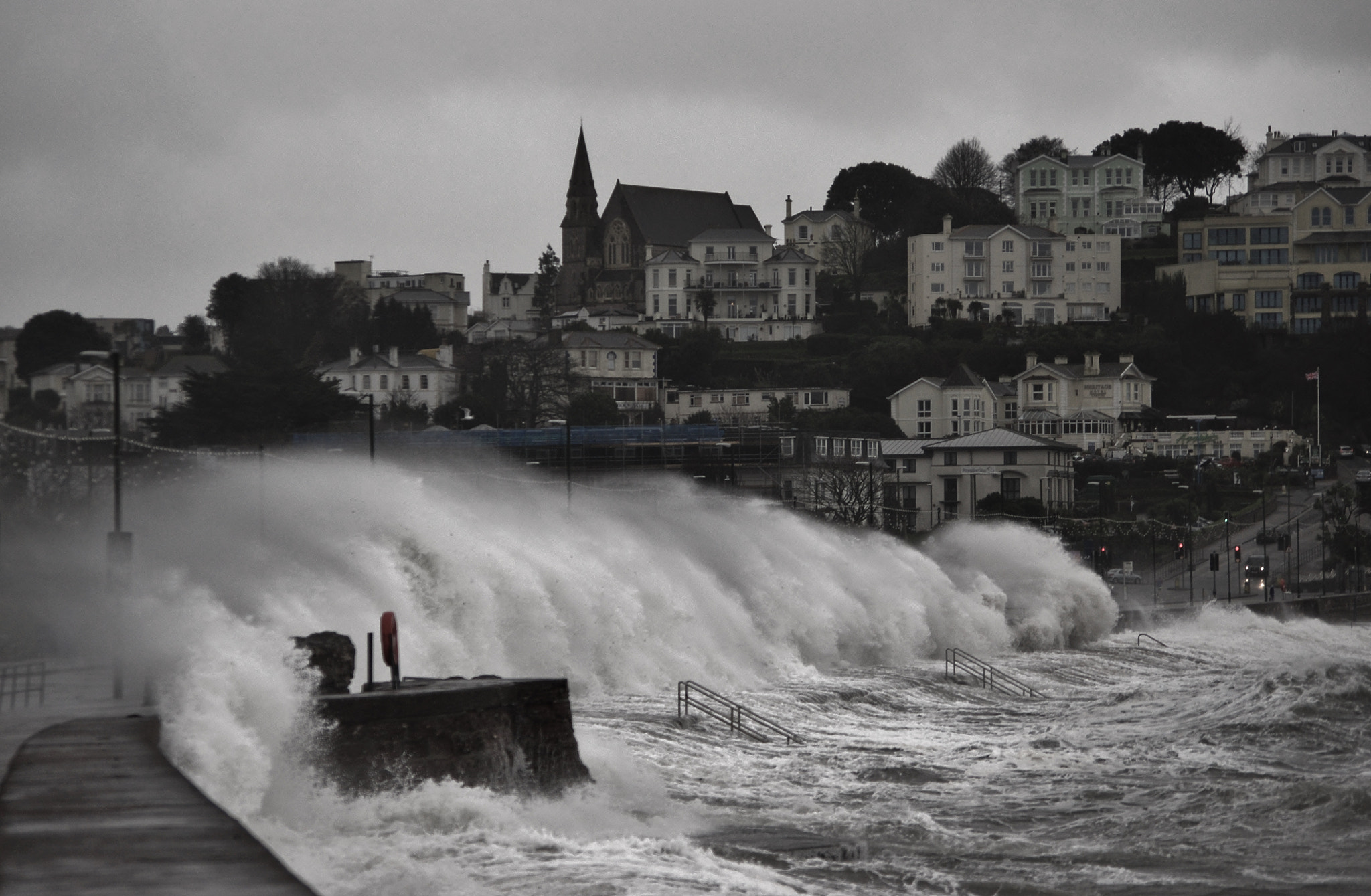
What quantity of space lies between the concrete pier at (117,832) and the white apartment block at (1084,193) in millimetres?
168885

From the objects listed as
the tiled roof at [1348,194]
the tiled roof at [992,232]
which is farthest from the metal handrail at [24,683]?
the tiled roof at [1348,194]

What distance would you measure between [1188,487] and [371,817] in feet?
289

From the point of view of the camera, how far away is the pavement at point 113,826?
37.7ft

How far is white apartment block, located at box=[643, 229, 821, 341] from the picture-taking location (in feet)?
527

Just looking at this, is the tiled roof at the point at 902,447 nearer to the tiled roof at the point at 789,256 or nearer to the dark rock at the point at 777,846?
the tiled roof at the point at 789,256

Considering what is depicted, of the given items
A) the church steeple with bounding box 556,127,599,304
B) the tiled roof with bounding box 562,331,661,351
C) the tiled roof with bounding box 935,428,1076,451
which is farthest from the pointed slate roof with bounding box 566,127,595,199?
the tiled roof with bounding box 935,428,1076,451

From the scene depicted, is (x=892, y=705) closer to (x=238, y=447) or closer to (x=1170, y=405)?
(x=238, y=447)

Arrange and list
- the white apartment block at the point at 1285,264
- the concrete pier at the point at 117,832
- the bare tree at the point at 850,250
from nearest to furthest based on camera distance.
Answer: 1. the concrete pier at the point at 117,832
2. the white apartment block at the point at 1285,264
3. the bare tree at the point at 850,250

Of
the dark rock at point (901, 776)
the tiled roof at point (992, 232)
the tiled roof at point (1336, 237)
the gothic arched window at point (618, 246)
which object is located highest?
the gothic arched window at point (618, 246)

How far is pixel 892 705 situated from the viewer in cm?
3634

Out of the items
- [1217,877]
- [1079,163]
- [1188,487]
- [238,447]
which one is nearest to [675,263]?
[1079,163]

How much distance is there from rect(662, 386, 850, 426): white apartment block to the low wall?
10171cm

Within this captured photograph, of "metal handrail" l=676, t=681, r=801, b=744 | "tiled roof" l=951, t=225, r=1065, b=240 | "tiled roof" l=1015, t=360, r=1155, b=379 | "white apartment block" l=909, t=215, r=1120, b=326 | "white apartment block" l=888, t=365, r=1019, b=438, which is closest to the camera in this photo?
"metal handrail" l=676, t=681, r=801, b=744

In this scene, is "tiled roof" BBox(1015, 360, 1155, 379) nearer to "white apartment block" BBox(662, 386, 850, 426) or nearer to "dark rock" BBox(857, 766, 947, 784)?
"white apartment block" BBox(662, 386, 850, 426)
